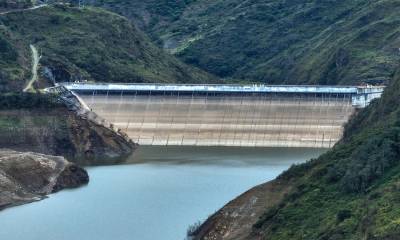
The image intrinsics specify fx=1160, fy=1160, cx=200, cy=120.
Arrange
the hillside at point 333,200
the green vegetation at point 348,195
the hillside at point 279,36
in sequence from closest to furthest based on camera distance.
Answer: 1. the green vegetation at point 348,195
2. the hillside at point 333,200
3. the hillside at point 279,36

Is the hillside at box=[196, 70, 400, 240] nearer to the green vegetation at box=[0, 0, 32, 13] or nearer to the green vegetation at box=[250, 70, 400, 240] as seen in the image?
the green vegetation at box=[250, 70, 400, 240]

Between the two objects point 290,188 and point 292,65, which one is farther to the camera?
point 292,65

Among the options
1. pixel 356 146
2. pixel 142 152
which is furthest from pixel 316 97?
pixel 356 146

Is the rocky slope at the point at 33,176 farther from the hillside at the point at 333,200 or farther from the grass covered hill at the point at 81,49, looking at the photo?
the grass covered hill at the point at 81,49

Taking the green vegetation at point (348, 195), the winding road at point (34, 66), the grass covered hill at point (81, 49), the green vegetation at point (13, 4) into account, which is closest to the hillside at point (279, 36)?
the grass covered hill at point (81, 49)

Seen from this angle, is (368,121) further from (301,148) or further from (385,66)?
(385,66)

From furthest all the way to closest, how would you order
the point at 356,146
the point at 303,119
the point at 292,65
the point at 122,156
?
the point at 292,65, the point at 303,119, the point at 122,156, the point at 356,146

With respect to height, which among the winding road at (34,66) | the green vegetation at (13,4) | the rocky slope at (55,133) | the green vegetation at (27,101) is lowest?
the rocky slope at (55,133)
